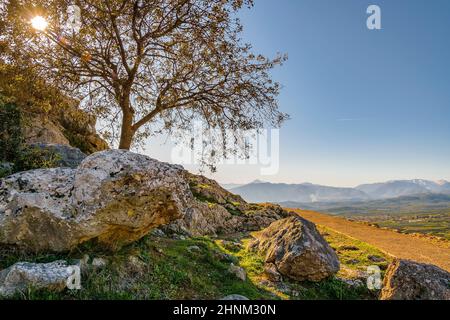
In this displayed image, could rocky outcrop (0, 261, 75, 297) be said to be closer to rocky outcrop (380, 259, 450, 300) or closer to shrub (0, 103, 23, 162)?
shrub (0, 103, 23, 162)

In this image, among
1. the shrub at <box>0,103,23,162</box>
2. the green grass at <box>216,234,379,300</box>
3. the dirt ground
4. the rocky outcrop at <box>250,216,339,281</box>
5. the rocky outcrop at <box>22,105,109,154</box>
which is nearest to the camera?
the green grass at <box>216,234,379,300</box>

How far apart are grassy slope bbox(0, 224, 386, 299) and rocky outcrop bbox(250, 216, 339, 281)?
1.36 feet

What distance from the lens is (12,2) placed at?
1309 centimetres

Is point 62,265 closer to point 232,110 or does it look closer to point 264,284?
point 264,284

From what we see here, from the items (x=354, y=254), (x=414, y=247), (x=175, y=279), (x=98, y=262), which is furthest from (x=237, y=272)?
(x=414, y=247)

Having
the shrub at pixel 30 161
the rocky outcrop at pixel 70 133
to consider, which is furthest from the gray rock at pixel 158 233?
the rocky outcrop at pixel 70 133

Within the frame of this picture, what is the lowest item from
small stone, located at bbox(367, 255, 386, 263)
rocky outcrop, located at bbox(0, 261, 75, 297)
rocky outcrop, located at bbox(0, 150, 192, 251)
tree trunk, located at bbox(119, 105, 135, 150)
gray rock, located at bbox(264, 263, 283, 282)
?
small stone, located at bbox(367, 255, 386, 263)

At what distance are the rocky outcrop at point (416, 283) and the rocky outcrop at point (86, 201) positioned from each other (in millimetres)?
7033

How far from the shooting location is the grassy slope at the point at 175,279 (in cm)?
759

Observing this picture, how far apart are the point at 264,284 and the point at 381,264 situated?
742cm

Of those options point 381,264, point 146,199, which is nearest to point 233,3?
point 146,199

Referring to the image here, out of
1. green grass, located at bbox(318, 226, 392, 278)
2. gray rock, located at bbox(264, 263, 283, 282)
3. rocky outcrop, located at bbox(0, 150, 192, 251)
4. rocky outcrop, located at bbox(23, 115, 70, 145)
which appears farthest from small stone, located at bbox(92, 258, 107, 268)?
rocky outcrop, located at bbox(23, 115, 70, 145)

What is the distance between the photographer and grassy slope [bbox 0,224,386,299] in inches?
299
